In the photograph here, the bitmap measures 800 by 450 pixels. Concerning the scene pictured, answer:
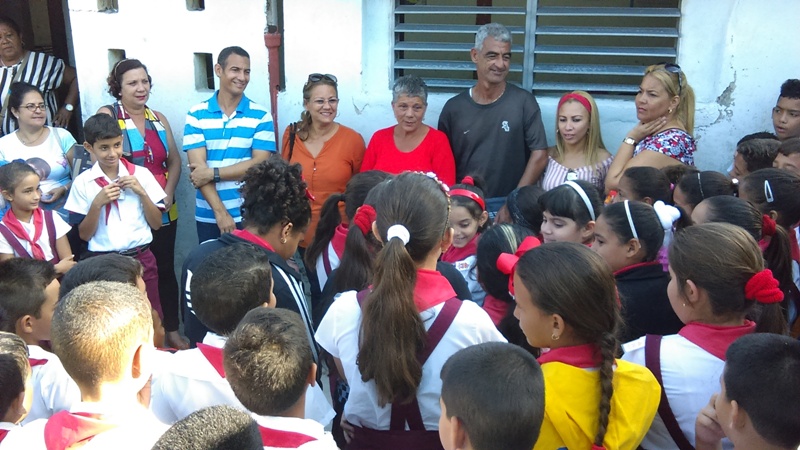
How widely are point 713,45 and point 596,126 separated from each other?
2.97ft

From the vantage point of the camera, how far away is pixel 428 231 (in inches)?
80.5

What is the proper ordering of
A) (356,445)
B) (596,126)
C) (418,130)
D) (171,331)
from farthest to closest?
(171,331), (418,130), (596,126), (356,445)

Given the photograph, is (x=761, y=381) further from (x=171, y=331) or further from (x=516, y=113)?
(x=171, y=331)

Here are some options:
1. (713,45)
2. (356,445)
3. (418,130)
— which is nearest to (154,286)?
(418,130)

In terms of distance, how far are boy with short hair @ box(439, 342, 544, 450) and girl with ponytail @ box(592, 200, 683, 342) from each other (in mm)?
979

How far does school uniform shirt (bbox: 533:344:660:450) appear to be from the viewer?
1.77 meters

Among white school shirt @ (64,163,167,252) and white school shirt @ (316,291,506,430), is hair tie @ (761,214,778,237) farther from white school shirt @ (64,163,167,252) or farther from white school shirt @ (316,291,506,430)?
white school shirt @ (64,163,167,252)

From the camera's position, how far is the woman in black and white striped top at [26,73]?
187 inches

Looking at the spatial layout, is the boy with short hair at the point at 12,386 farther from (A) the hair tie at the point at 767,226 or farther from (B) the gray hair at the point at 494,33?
(B) the gray hair at the point at 494,33

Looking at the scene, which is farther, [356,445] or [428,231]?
[356,445]

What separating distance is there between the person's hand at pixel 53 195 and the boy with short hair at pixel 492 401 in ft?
10.7

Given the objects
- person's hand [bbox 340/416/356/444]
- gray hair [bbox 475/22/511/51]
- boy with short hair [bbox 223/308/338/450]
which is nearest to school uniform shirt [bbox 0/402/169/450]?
boy with short hair [bbox 223/308/338/450]

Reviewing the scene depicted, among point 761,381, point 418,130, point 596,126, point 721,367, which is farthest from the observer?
point 418,130

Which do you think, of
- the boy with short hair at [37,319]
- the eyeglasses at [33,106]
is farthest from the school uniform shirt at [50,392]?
the eyeglasses at [33,106]
